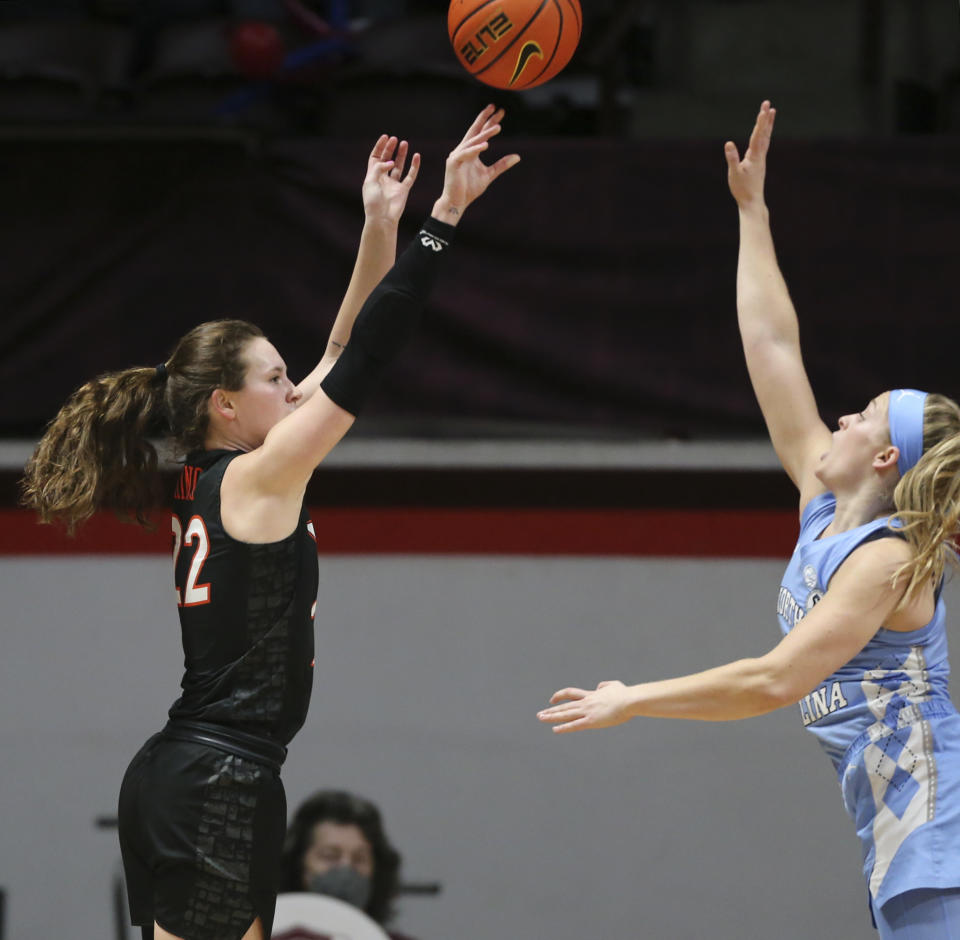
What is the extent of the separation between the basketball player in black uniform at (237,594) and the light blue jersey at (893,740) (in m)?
1.05

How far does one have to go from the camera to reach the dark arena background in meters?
4.68

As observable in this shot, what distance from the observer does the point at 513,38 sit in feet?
11.1

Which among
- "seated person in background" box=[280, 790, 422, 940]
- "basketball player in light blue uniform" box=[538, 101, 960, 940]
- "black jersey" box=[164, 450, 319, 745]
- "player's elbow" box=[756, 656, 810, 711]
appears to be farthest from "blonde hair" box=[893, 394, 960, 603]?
"seated person in background" box=[280, 790, 422, 940]

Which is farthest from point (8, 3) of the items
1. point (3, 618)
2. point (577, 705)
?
point (577, 705)

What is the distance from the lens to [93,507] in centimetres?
290

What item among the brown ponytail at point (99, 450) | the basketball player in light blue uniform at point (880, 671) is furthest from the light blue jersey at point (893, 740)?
the brown ponytail at point (99, 450)

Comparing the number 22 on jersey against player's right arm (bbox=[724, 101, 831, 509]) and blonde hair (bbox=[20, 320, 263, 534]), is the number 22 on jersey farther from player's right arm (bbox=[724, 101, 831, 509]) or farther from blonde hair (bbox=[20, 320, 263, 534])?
player's right arm (bbox=[724, 101, 831, 509])

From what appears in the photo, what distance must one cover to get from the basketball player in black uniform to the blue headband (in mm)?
981

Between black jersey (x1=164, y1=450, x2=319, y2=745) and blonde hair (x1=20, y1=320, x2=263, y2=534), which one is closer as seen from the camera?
black jersey (x1=164, y1=450, x2=319, y2=745)

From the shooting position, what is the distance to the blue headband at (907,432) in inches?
111

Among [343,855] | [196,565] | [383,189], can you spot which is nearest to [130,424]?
[196,565]

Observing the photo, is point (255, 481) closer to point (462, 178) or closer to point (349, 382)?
point (349, 382)

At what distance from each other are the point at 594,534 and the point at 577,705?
2.45 metres

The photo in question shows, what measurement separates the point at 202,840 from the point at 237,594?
48cm
